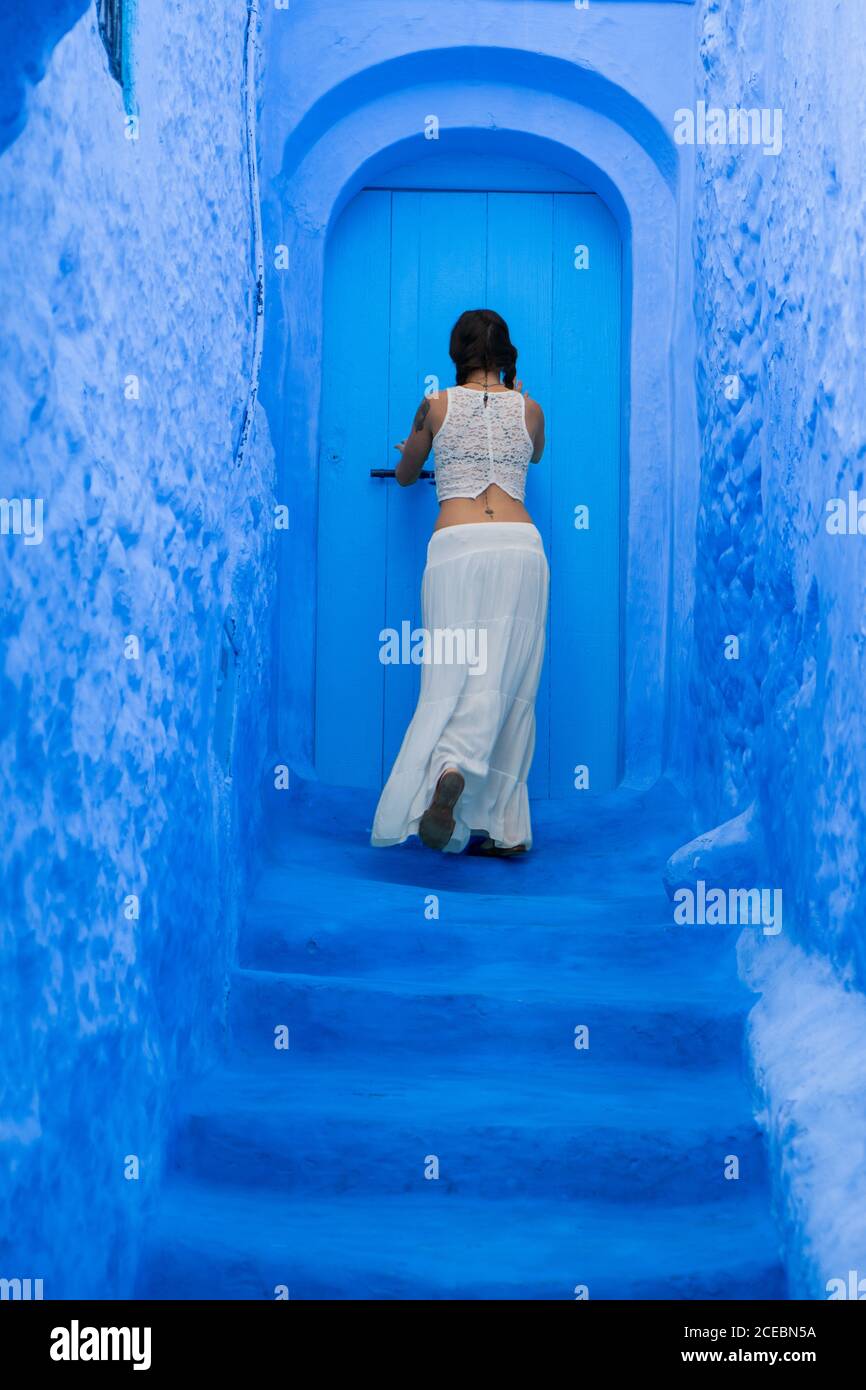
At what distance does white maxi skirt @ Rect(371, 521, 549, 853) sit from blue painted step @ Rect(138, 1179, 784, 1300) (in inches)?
47.9

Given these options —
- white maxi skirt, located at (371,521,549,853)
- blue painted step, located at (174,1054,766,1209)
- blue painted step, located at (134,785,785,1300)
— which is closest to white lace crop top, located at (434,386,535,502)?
white maxi skirt, located at (371,521,549,853)

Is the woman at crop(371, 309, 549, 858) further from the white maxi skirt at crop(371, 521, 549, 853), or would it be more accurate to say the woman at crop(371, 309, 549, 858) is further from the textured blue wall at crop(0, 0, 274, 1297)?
the textured blue wall at crop(0, 0, 274, 1297)

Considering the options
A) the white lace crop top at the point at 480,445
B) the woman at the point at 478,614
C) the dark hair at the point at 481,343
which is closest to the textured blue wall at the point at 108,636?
the woman at the point at 478,614

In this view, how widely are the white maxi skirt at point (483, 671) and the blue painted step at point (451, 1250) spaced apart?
122 centimetres

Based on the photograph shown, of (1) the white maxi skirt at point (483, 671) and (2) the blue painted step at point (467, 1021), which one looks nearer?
(2) the blue painted step at point (467, 1021)

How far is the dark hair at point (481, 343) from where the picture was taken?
13.0 feet

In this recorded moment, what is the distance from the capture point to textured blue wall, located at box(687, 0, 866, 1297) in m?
2.45

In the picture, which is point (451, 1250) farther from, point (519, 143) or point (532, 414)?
point (519, 143)

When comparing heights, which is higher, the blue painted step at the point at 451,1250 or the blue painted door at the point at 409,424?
the blue painted door at the point at 409,424

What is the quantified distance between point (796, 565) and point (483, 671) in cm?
93

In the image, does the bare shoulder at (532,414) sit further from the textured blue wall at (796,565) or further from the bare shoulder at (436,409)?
the textured blue wall at (796,565)

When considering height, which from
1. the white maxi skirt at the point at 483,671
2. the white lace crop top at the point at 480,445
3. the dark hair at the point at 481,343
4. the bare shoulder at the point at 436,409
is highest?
the dark hair at the point at 481,343

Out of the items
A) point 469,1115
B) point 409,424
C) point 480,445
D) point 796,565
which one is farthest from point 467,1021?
point 409,424

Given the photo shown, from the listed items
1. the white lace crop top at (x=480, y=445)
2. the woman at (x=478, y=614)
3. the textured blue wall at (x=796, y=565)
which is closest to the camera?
the textured blue wall at (x=796, y=565)
